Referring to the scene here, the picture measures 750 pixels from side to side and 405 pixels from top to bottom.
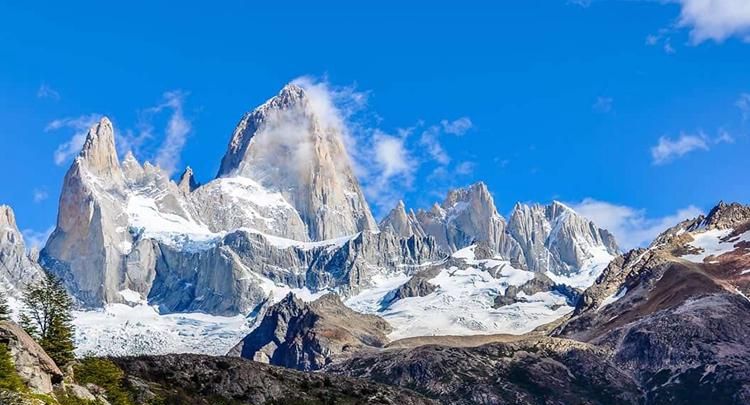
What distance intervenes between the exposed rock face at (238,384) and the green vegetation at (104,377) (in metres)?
13.9

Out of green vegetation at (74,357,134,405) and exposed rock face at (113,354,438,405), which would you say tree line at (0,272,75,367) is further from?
exposed rock face at (113,354,438,405)

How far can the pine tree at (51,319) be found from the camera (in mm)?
118250

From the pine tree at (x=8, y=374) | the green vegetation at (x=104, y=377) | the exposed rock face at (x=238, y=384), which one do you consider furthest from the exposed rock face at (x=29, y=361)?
the exposed rock face at (x=238, y=384)

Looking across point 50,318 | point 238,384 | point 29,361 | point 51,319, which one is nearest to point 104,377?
point 51,319

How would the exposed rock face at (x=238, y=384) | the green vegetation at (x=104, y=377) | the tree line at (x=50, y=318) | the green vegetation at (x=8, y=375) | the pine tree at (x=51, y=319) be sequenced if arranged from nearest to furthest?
1. the green vegetation at (x=8, y=375)
2. the green vegetation at (x=104, y=377)
3. the tree line at (x=50, y=318)
4. the pine tree at (x=51, y=319)
5. the exposed rock face at (x=238, y=384)

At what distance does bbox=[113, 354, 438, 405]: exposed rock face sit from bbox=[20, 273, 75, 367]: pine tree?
1163 cm

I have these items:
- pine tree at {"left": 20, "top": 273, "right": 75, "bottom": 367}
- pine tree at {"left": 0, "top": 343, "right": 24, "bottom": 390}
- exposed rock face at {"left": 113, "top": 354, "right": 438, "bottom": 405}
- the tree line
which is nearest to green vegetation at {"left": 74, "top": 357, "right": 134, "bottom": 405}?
the tree line

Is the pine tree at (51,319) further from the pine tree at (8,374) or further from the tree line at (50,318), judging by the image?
the pine tree at (8,374)

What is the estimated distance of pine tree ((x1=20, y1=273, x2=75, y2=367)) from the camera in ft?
388

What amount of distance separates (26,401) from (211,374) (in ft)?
235

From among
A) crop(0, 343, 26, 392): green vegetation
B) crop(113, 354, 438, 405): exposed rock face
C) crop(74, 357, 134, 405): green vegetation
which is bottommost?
crop(0, 343, 26, 392): green vegetation

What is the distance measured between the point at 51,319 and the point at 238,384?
30163mm

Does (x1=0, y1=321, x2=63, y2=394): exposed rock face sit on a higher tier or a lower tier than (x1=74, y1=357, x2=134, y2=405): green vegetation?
lower

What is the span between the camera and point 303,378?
520ft
